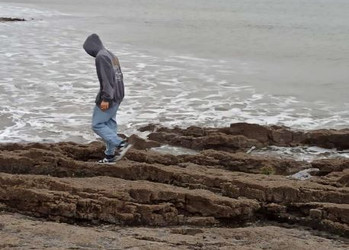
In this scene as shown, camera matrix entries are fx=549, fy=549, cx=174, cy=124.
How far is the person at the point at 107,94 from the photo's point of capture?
733 cm

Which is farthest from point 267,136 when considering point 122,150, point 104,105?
point 104,105

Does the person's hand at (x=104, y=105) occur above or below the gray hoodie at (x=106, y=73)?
below

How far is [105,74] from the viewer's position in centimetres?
732

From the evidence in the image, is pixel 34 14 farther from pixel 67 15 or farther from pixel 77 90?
pixel 77 90

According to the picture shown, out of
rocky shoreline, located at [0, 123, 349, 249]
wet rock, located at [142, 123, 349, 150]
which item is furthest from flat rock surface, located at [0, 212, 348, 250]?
wet rock, located at [142, 123, 349, 150]

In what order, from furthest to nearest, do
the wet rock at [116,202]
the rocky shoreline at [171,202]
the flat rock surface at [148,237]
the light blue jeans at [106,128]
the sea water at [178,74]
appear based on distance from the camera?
the sea water at [178,74]
the light blue jeans at [106,128]
the wet rock at [116,202]
the rocky shoreline at [171,202]
the flat rock surface at [148,237]

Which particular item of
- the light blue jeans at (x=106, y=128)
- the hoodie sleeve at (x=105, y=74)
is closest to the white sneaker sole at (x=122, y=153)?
the light blue jeans at (x=106, y=128)

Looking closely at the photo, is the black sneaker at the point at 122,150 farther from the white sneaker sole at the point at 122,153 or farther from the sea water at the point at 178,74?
the sea water at the point at 178,74

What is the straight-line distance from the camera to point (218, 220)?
5.66 meters

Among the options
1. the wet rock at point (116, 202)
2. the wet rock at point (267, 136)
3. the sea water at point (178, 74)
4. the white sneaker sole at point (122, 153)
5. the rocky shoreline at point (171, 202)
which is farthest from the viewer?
the sea water at point (178, 74)

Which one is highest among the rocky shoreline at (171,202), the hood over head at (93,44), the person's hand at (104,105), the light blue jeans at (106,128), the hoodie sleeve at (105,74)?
the hood over head at (93,44)

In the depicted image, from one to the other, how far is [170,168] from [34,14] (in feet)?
118

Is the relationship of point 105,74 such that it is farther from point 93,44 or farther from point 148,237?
point 148,237

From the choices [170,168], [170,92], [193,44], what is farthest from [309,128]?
[193,44]
